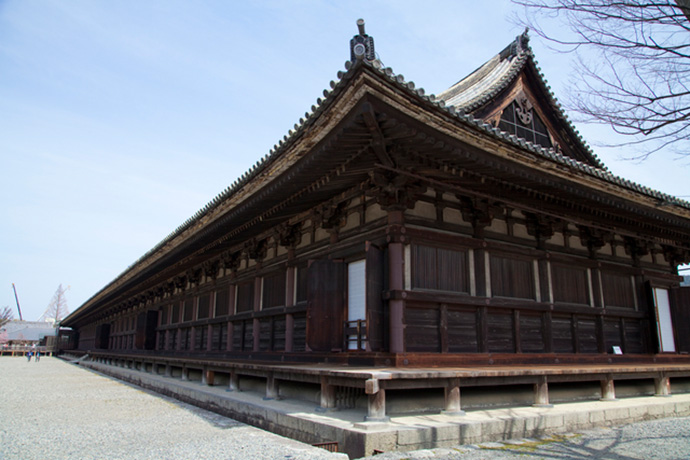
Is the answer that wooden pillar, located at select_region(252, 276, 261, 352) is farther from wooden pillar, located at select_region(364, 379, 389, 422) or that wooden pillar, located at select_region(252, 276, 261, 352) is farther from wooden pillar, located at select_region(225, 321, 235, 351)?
wooden pillar, located at select_region(364, 379, 389, 422)

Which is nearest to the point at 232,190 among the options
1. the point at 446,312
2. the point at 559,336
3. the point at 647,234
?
the point at 446,312

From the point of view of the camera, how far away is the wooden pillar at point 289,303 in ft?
33.8

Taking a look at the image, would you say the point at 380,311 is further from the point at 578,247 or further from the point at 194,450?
the point at 578,247

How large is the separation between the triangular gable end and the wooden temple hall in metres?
0.05

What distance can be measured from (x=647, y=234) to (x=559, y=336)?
4012 mm

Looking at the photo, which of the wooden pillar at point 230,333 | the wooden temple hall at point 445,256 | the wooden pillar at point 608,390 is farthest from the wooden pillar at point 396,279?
the wooden pillar at point 230,333

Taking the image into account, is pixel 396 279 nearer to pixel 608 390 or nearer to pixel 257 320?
pixel 608 390

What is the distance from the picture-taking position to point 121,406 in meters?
10.6

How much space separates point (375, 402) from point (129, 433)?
4.03m

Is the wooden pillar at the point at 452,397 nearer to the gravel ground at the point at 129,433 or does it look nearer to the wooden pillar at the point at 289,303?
the gravel ground at the point at 129,433

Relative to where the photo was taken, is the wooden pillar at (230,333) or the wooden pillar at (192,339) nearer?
the wooden pillar at (230,333)

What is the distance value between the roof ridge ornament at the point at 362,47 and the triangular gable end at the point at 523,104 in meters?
5.85

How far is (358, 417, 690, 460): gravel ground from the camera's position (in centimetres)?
528

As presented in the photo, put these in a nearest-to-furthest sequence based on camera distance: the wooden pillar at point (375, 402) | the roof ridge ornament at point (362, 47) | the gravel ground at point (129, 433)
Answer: the roof ridge ornament at point (362, 47)
the gravel ground at point (129, 433)
the wooden pillar at point (375, 402)
